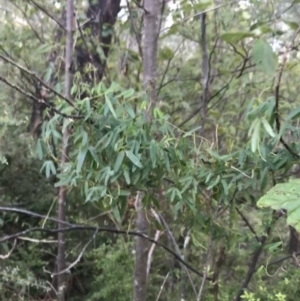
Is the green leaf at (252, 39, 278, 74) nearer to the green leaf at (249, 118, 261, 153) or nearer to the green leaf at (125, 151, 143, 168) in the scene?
the green leaf at (249, 118, 261, 153)

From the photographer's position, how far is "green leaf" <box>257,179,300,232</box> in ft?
2.43

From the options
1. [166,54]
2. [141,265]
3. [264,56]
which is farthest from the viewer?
[166,54]

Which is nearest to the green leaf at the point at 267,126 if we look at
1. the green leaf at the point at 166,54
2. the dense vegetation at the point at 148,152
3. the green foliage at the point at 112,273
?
the dense vegetation at the point at 148,152

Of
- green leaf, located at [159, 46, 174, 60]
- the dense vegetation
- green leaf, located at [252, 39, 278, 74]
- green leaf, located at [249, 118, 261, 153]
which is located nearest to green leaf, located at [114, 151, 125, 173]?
the dense vegetation

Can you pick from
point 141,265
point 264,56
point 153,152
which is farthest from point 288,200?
point 141,265

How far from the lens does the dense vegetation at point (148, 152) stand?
110 centimetres

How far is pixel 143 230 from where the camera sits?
1.49 metres

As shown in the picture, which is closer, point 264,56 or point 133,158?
point 133,158

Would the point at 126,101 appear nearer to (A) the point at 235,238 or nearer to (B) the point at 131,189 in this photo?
(B) the point at 131,189

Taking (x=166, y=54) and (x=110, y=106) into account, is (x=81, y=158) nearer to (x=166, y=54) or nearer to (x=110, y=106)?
(x=110, y=106)

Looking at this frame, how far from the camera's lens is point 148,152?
1078mm

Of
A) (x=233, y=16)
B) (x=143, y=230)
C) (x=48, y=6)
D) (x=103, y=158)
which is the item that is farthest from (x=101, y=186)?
(x=48, y=6)

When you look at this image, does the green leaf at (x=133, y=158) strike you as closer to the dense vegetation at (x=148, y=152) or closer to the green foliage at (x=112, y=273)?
the dense vegetation at (x=148, y=152)

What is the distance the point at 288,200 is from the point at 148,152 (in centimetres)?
39
